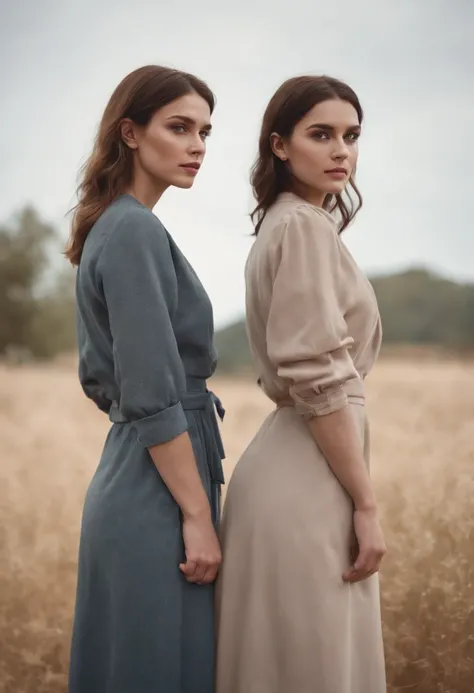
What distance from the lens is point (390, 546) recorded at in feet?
10.5

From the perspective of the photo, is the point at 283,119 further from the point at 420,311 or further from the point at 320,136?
the point at 420,311

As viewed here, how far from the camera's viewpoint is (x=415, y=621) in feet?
9.74

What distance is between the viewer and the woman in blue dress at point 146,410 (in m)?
1.74

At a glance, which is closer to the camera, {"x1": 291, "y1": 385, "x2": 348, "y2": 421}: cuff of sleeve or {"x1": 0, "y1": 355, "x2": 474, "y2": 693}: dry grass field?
{"x1": 291, "y1": 385, "x2": 348, "y2": 421}: cuff of sleeve

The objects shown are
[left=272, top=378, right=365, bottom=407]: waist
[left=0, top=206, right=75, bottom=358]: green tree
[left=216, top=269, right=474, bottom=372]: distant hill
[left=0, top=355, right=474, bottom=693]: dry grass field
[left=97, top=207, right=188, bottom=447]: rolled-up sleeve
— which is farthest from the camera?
[left=0, top=206, right=75, bottom=358]: green tree

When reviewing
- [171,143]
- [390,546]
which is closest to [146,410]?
[171,143]

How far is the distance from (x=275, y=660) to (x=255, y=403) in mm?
4234

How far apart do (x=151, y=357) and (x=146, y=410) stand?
0.10 m

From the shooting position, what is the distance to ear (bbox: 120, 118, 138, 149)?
1.90 meters

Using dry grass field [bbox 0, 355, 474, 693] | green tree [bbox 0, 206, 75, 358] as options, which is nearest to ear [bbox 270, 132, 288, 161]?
dry grass field [bbox 0, 355, 474, 693]

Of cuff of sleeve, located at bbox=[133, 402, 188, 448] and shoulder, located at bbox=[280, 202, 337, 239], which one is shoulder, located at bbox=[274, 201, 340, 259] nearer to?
shoulder, located at bbox=[280, 202, 337, 239]

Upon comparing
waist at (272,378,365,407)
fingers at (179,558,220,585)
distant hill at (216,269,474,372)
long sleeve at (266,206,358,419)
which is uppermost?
distant hill at (216,269,474,372)

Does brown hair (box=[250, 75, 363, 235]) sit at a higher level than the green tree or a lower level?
lower

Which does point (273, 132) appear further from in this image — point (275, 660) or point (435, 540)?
point (435, 540)
